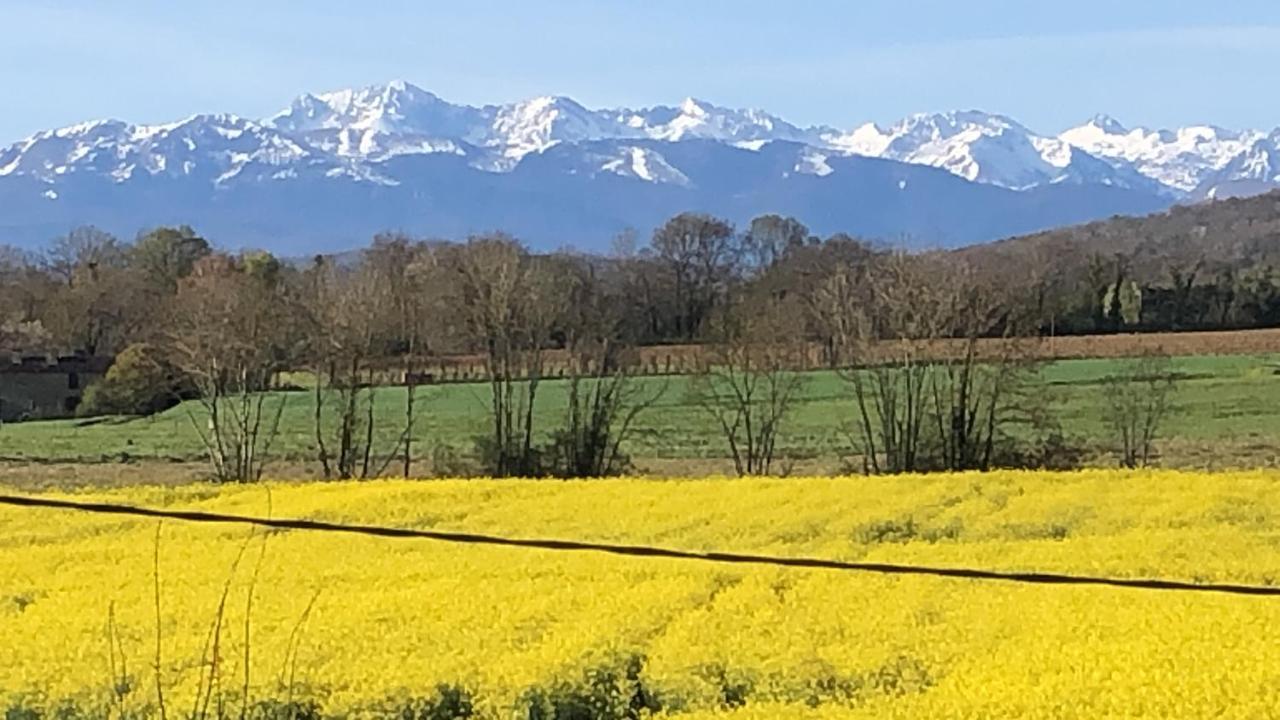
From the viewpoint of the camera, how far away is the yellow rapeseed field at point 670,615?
11953mm

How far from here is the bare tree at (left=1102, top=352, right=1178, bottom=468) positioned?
45.4 metres

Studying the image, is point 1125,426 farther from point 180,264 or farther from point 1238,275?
point 180,264

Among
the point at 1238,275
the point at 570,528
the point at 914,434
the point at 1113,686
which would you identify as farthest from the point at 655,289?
the point at 1113,686

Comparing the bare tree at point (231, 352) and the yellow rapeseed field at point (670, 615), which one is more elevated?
the bare tree at point (231, 352)

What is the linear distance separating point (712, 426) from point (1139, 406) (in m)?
14.8

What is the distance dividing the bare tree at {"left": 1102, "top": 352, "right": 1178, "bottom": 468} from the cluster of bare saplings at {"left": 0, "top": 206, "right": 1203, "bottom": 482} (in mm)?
159

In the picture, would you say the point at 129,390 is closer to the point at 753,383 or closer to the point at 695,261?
the point at 695,261

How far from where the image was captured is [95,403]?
238ft

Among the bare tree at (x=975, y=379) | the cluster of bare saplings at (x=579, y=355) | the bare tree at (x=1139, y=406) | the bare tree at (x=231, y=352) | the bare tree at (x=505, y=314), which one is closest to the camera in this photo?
the bare tree at (x=975, y=379)

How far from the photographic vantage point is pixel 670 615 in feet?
52.3

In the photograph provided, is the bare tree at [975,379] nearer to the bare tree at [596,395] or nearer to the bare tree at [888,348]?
the bare tree at [888,348]

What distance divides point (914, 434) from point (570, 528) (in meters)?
22.4

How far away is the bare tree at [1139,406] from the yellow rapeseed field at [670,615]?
18.5 metres

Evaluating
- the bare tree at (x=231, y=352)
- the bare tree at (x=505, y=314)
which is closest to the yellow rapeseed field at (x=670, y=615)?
the bare tree at (x=231, y=352)
